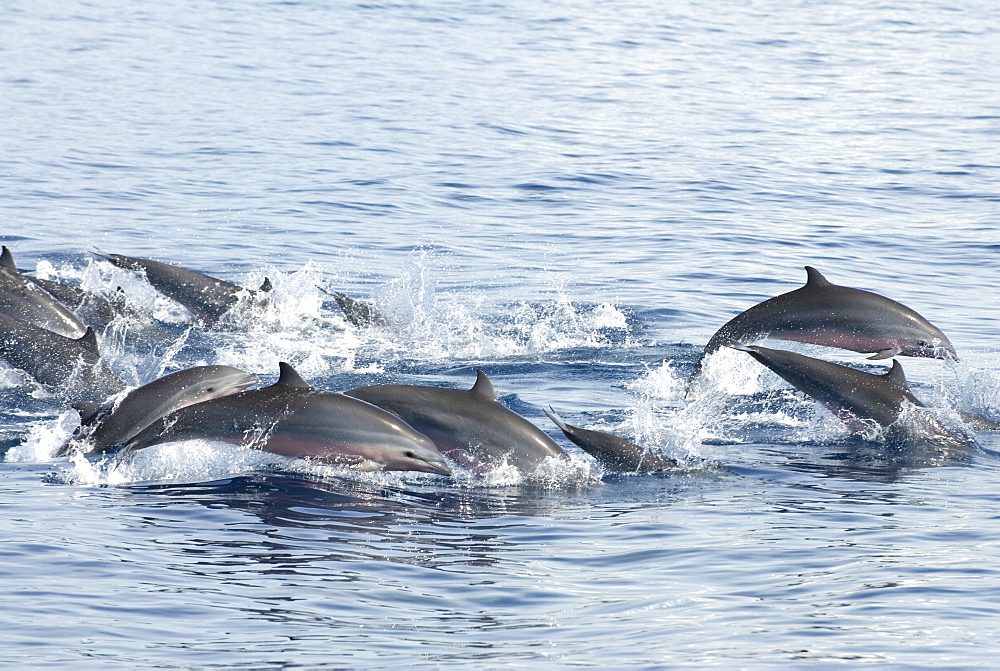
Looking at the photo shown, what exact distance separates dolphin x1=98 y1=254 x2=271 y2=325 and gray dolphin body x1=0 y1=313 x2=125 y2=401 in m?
2.64

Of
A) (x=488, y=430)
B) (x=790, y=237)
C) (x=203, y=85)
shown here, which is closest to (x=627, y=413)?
(x=488, y=430)

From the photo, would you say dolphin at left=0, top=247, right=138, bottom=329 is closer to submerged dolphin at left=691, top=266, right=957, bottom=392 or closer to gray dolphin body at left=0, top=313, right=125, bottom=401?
gray dolphin body at left=0, top=313, right=125, bottom=401

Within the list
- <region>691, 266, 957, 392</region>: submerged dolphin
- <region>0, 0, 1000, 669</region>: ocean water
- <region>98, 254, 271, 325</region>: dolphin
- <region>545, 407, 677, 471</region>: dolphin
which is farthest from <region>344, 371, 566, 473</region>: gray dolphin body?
<region>98, 254, 271, 325</region>: dolphin

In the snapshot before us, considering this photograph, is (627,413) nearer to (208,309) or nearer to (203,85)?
(208,309)

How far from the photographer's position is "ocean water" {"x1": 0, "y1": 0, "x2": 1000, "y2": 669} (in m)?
7.20

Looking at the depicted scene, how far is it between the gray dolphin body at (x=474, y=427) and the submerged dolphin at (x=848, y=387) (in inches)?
94.1

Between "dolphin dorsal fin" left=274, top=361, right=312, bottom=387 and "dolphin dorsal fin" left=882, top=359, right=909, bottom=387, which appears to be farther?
"dolphin dorsal fin" left=882, top=359, right=909, bottom=387

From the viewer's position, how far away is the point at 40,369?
11.7 m

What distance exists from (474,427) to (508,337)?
518 centimetres

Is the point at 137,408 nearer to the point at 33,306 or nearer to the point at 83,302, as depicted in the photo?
the point at 33,306

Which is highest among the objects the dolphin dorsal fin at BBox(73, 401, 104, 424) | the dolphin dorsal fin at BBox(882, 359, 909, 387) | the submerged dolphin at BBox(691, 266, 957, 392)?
the submerged dolphin at BBox(691, 266, 957, 392)

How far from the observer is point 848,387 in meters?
11.1

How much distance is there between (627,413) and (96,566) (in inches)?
211

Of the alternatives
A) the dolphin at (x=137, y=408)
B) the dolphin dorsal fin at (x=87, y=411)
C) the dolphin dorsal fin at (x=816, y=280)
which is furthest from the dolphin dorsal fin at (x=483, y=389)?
the dolphin dorsal fin at (x=816, y=280)
